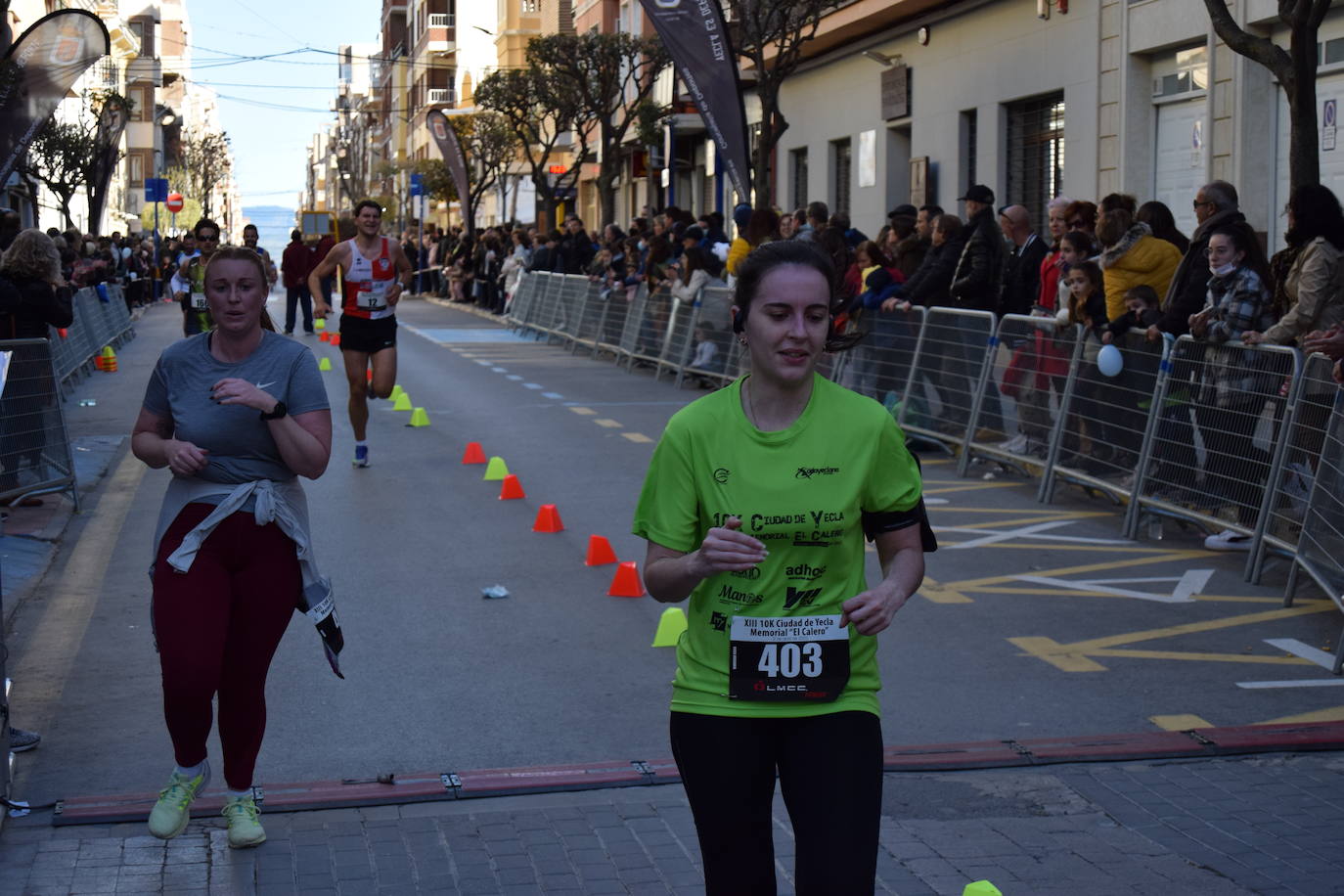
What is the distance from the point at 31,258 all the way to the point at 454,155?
3898cm

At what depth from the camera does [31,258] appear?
460 inches

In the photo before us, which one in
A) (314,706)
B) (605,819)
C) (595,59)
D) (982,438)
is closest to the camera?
(605,819)

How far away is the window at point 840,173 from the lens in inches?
1260

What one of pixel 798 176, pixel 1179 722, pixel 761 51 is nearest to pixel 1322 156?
pixel 761 51

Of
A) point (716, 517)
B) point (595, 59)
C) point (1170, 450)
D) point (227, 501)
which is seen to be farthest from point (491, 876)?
point (595, 59)

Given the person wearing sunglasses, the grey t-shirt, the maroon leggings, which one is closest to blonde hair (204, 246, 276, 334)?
the grey t-shirt

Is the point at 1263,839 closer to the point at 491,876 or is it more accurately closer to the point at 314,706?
the point at 491,876

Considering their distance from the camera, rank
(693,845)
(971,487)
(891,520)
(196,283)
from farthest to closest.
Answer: (196,283)
(971,487)
(693,845)
(891,520)

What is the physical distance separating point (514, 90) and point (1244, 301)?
34.7m

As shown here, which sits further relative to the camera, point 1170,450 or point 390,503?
point 390,503

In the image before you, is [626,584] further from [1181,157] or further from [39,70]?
[1181,157]

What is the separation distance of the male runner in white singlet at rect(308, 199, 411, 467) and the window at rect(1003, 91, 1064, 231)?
12180 mm

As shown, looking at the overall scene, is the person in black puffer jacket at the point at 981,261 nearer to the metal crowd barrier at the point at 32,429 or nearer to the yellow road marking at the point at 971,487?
the yellow road marking at the point at 971,487

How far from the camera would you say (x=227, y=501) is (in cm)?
497
